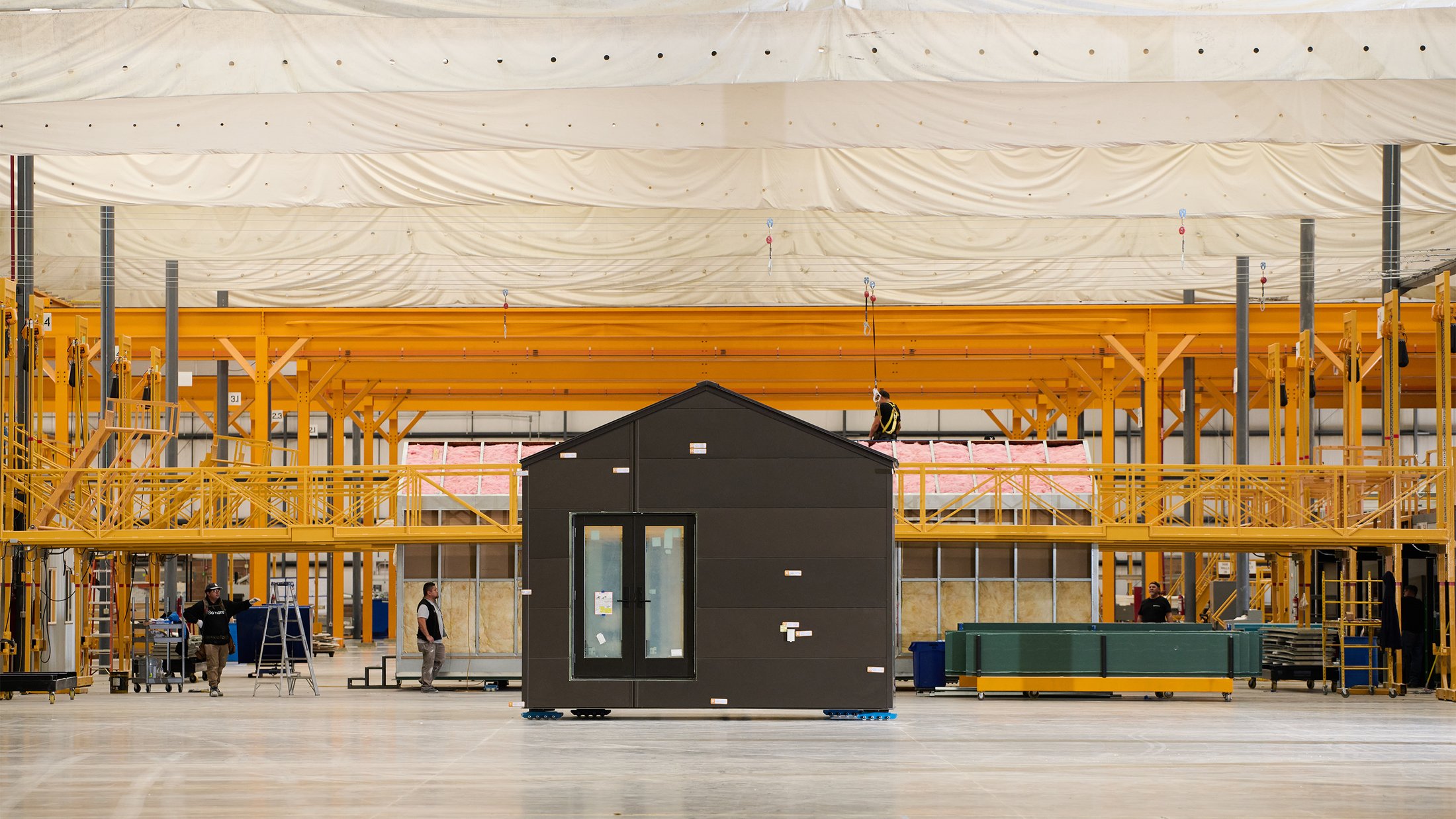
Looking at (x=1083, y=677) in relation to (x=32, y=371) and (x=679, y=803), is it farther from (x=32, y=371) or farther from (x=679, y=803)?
(x=32, y=371)

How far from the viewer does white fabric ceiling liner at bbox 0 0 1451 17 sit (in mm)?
14656

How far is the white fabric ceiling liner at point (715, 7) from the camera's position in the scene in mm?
14656

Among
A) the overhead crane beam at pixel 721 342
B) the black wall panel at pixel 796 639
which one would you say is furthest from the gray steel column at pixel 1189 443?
the black wall panel at pixel 796 639

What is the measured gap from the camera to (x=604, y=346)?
35.0 meters

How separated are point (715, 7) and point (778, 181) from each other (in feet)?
15.6

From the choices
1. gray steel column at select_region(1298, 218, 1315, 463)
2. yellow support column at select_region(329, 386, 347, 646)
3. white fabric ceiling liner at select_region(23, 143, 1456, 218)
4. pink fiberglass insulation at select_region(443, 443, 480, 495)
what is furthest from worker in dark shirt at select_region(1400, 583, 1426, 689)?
yellow support column at select_region(329, 386, 347, 646)

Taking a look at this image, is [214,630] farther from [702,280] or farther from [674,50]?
[674,50]

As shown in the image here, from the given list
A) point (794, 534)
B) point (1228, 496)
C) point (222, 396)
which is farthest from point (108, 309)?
point (1228, 496)

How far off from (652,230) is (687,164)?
21.5 feet

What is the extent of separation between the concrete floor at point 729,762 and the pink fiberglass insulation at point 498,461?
281 inches

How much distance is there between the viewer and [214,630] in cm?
2441

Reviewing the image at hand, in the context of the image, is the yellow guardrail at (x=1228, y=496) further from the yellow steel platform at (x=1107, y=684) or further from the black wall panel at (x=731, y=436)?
the black wall panel at (x=731, y=436)

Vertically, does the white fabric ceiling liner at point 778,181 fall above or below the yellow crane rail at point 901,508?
above

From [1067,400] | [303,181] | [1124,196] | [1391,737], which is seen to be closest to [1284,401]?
[1067,400]
